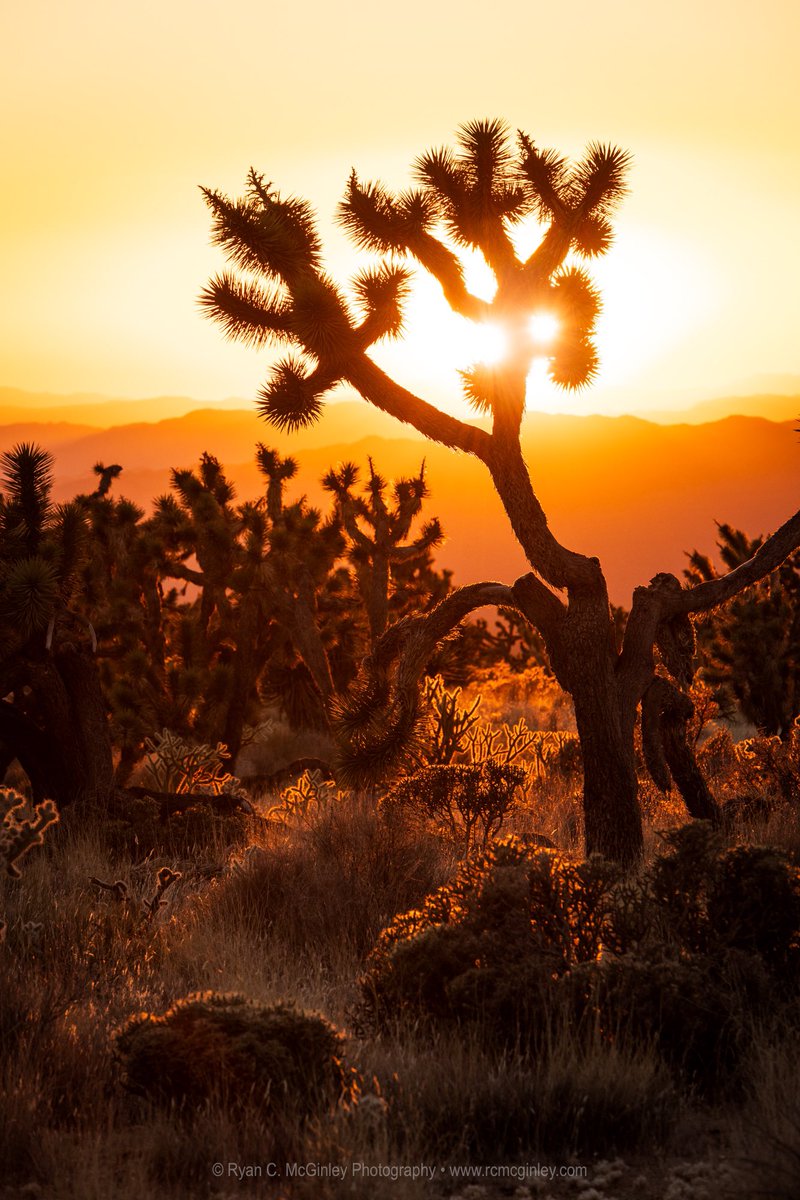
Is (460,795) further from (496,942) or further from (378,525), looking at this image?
(378,525)

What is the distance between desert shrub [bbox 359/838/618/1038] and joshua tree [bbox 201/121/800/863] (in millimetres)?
3650

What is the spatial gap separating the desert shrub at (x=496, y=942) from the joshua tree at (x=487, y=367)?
3.65 meters

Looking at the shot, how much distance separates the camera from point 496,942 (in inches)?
229

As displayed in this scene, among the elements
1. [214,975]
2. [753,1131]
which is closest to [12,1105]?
[214,975]

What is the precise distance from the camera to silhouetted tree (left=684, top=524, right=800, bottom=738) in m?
19.1

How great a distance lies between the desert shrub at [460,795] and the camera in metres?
10.1

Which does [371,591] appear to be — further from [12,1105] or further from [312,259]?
[12,1105]

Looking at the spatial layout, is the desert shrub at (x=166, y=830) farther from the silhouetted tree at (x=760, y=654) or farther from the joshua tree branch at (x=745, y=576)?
the silhouetted tree at (x=760, y=654)

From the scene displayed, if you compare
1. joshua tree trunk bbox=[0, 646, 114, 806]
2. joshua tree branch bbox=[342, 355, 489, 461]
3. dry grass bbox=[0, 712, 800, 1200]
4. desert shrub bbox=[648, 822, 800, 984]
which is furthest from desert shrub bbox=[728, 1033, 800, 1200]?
joshua tree trunk bbox=[0, 646, 114, 806]

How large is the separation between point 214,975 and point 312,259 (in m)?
6.82

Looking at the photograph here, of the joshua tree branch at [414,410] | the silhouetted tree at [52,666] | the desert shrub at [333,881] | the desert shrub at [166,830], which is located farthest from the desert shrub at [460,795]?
the silhouetted tree at [52,666]

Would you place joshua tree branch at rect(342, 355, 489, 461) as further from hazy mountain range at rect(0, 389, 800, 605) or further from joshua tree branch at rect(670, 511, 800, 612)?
hazy mountain range at rect(0, 389, 800, 605)

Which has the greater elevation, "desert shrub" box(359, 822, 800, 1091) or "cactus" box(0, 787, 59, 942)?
"cactus" box(0, 787, 59, 942)

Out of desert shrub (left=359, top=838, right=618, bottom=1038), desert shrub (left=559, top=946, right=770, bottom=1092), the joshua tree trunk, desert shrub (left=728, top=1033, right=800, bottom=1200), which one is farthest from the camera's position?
the joshua tree trunk
